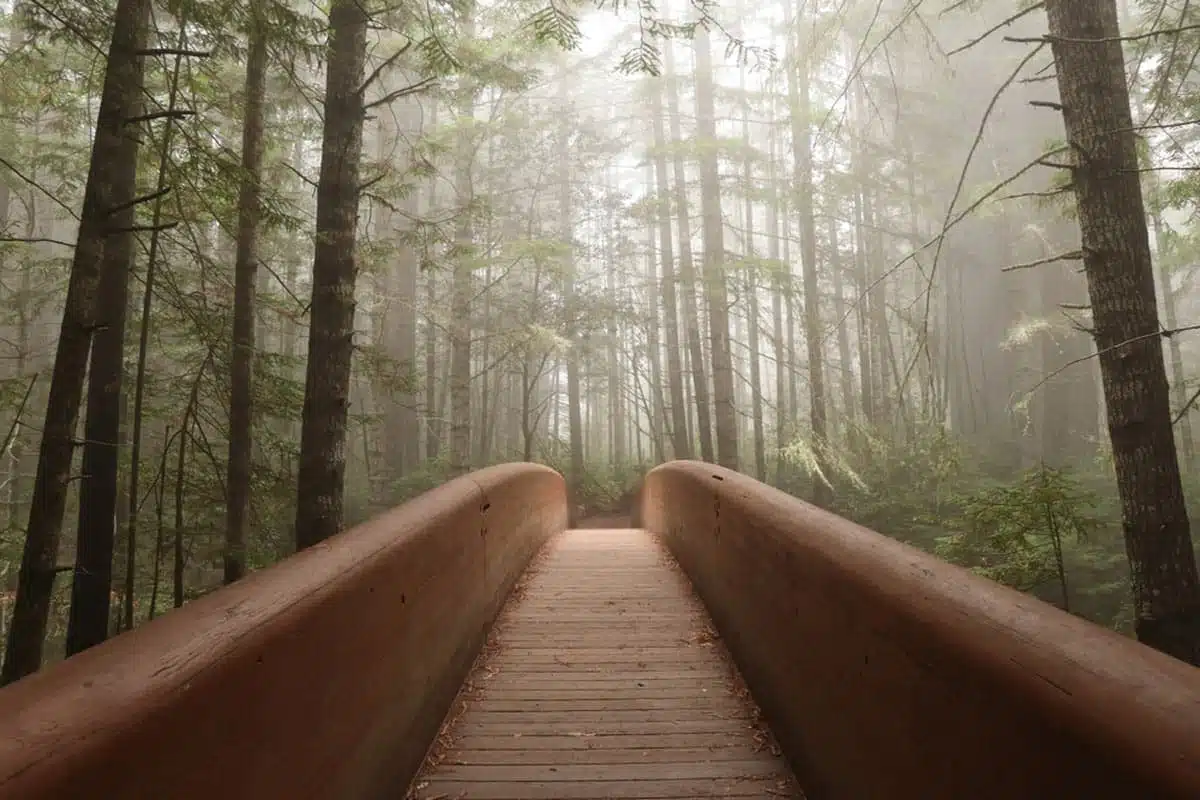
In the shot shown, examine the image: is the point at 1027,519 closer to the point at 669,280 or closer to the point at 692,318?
the point at 692,318

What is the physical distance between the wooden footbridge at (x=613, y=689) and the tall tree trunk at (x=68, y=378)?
200 cm

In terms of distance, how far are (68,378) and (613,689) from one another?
11.0 feet

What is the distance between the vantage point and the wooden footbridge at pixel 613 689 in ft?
3.70

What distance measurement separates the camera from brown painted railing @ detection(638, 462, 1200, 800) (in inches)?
42.9

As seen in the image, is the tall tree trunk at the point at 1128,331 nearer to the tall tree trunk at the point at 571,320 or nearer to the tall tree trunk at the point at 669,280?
the tall tree trunk at the point at 669,280

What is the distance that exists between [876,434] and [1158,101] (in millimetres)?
7443

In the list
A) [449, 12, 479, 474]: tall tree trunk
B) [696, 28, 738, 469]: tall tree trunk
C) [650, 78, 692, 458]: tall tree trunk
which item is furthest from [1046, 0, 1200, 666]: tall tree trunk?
[650, 78, 692, 458]: tall tree trunk

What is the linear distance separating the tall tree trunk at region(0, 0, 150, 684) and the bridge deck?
7.87ft

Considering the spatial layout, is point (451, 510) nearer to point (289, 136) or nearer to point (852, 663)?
point (852, 663)

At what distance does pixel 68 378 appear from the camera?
11.5 feet

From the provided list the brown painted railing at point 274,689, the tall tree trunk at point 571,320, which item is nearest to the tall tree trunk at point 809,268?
the tall tree trunk at point 571,320

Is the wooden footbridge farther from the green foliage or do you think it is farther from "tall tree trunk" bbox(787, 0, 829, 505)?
"tall tree trunk" bbox(787, 0, 829, 505)

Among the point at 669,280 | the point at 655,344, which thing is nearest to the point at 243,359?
the point at 669,280

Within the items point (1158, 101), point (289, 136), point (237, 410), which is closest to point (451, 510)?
point (237, 410)
